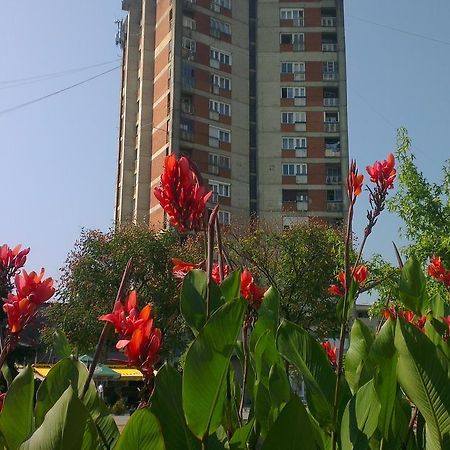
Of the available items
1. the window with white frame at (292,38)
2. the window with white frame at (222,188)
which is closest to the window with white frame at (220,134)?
the window with white frame at (222,188)

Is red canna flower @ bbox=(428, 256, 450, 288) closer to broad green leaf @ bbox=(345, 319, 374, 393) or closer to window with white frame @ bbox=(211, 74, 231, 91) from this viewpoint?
broad green leaf @ bbox=(345, 319, 374, 393)

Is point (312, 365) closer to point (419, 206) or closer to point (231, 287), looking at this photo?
point (231, 287)

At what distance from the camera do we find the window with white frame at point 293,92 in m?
34.6

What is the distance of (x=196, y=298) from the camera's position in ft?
4.73

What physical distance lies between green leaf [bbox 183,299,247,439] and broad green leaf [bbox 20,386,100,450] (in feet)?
0.73

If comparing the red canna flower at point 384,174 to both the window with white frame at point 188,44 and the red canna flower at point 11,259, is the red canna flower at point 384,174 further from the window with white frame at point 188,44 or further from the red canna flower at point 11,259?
the window with white frame at point 188,44

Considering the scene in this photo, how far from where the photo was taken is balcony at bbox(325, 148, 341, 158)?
3350 centimetres

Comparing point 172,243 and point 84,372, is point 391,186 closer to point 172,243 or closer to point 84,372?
point 84,372

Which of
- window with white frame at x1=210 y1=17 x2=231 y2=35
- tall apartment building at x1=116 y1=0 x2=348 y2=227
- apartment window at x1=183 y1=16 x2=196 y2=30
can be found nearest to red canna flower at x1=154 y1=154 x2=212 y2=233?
tall apartment building at x1=116 y1=0 x2=348 y2=227

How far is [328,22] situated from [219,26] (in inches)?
247

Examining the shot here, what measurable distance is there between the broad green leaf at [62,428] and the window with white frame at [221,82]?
33.5 meters

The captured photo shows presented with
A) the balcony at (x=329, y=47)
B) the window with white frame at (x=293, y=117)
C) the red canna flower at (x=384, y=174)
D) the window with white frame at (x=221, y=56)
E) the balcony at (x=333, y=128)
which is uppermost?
the balcony at (x=329, y=47)

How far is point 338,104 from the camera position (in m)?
34.1

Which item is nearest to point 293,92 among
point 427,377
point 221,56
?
point 221,56
